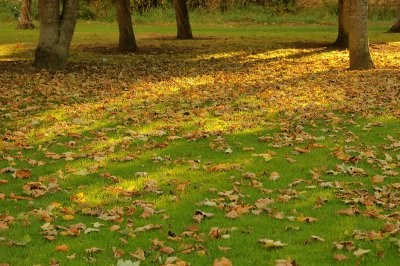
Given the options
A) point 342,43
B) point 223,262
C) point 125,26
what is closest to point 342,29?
point 342,43

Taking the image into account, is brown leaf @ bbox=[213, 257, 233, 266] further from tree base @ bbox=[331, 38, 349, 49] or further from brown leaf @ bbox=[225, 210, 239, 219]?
tree base @ bbox=[331, 38, 349, 49]

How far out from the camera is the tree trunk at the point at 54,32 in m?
18.7

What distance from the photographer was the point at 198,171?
8633mm

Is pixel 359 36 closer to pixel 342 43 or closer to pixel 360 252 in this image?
pixel 342 43

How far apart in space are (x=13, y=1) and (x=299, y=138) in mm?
52057

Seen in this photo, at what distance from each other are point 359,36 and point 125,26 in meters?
10.8

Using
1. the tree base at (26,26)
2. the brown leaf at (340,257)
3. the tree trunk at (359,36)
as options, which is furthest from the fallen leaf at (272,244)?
the tree base at (26,26)

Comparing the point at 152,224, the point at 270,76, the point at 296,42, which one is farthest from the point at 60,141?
the point at 296,42

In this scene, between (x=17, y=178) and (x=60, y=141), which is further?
(x=60, y=141)

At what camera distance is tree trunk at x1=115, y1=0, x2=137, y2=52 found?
84.8 ft

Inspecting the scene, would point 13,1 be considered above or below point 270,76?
above

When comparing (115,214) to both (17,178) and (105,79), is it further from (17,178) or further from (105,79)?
(105,79)

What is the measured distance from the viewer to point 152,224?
6.50m

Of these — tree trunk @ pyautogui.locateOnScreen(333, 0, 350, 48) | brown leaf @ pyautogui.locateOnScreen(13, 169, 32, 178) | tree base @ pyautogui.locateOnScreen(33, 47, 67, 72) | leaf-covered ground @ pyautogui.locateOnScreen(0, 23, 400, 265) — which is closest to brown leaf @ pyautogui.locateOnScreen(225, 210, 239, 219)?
leaf-covered ground @ pyautogui.locateOnScreen(0, 23, 400, 265)
